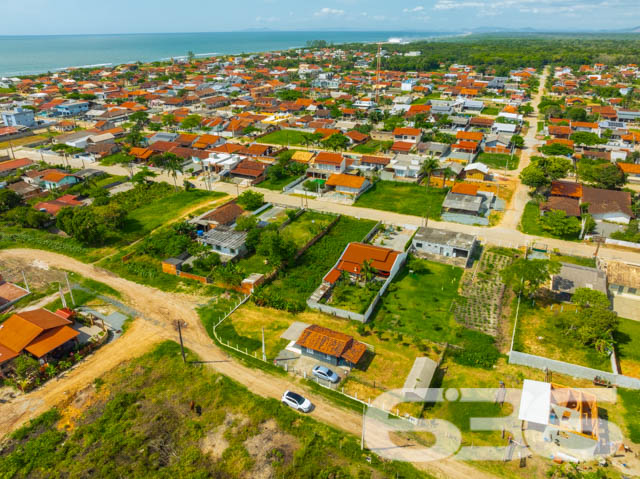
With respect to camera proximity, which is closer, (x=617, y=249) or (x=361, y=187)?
(x=617, y=249)

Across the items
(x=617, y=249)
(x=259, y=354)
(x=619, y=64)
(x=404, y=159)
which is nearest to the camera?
(x=259, y=354)

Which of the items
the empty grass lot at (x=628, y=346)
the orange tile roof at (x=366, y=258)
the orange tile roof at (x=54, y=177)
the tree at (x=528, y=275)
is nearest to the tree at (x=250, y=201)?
the orange tile roof at (x=366, y=258)

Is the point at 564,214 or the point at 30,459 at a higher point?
the point at 564,214

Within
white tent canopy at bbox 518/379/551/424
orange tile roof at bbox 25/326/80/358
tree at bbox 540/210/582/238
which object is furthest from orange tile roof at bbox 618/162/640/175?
orange tile roof at bbox 25/326/80/358

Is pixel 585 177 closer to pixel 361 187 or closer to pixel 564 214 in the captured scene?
pixel 564 214

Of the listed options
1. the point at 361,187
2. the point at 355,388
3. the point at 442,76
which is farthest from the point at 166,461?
the point at 442,76

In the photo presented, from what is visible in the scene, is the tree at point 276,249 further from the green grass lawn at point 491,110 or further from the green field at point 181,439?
the green grass lawn at point 491,110
